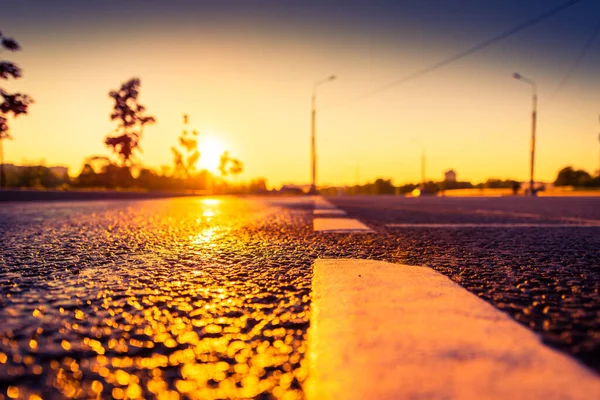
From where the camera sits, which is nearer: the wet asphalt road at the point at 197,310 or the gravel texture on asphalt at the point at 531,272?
the wet asphalt road at the point at 197,310

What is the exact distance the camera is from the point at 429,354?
2.10ft

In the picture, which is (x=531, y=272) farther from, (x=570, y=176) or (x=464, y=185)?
(x=464, y=185)

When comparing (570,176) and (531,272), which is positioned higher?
(570,176)

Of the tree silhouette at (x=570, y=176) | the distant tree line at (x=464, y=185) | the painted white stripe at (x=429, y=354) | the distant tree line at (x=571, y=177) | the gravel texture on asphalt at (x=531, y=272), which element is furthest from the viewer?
the tree silhouette at (x=570, y=176)

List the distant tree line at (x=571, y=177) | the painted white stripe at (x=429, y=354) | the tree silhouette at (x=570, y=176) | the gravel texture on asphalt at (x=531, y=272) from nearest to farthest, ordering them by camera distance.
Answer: the painted white stripe at (x=429, y=354), the gravel texture on asphalt at (x=531, y=272), the distant tree line at (x=571, y=177), the tree silhouette at (x=570, y=176)

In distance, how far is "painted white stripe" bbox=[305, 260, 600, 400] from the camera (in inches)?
21.5

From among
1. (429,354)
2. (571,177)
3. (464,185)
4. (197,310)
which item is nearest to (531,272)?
(429,354)

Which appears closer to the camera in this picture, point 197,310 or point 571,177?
point 197,310

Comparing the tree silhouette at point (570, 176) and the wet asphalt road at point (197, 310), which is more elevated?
the tree silhouette at point (570, 176)

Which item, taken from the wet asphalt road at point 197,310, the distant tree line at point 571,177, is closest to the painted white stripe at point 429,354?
the wet asphalt road at point 197,310

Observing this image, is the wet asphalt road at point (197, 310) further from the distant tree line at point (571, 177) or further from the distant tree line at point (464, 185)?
the distant tree line at point (571, 177)

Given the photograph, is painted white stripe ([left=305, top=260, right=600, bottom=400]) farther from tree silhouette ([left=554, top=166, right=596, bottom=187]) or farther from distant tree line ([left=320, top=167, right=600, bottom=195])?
tree silhouette ([left=554, top=166, right=596, bottom=187])

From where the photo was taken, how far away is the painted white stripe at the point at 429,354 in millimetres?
546

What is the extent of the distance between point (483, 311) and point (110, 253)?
5.22 ft
